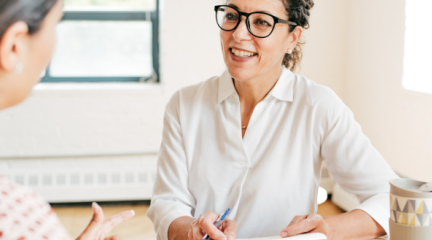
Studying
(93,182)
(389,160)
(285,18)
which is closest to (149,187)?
(93,182)

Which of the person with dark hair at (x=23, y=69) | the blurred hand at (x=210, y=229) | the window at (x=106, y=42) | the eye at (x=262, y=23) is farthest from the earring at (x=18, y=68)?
the window at (x=106, y=42)

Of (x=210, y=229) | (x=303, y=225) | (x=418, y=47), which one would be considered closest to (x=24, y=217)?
(x=210, y=229)

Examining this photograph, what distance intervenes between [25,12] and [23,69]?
69 millimetres

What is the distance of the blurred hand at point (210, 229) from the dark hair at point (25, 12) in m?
0.76

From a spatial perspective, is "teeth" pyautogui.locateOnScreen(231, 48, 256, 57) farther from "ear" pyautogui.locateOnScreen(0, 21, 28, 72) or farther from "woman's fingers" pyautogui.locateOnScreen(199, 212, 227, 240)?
"ear" pyautogui.locateOnScreen(0, 21, 28, 72)

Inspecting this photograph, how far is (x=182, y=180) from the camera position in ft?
4.79

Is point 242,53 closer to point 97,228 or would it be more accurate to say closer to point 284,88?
point 284,88

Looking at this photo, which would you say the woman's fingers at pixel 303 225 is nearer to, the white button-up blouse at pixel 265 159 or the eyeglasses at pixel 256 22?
the white button-up blouse at pixel 265 159

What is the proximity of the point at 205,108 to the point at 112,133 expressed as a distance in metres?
1.98

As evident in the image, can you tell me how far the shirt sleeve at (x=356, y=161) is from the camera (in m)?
1.36

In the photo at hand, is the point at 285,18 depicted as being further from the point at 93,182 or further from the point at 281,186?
the point at 93,182

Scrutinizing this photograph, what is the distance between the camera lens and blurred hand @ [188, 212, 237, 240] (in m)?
1.13

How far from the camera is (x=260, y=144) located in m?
1.46

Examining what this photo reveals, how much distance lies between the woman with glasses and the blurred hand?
0.46 feet
